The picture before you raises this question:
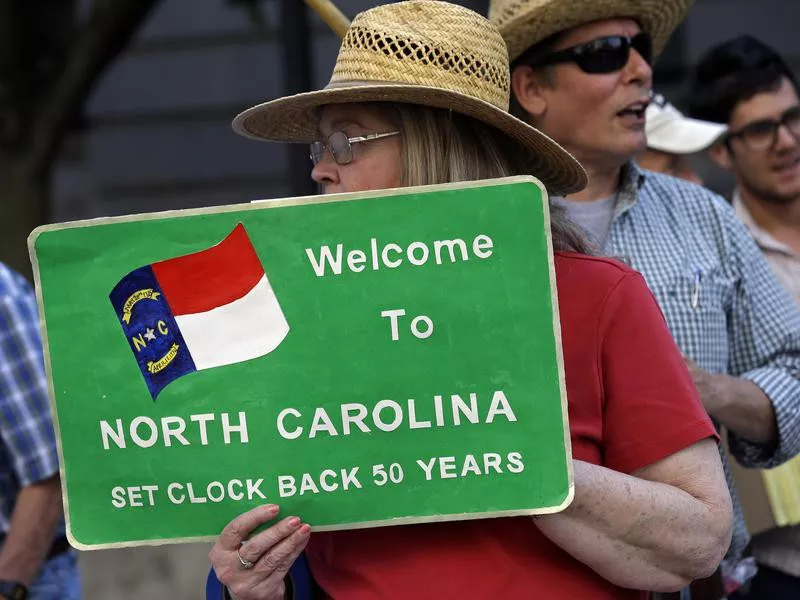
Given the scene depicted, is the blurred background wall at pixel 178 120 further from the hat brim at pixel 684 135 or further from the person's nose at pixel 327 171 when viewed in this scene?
the person's nose at pixel 327 171

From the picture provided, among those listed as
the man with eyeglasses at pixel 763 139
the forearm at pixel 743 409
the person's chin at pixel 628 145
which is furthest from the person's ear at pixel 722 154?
the forearm at pixel 743 409

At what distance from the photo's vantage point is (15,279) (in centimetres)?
352

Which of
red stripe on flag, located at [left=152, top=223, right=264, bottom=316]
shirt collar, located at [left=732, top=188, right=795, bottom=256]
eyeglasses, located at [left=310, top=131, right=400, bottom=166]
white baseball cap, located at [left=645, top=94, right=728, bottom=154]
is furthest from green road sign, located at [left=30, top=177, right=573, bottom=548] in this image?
white baseball cap, located at [left=645, top=94, right=728, bottom=154]

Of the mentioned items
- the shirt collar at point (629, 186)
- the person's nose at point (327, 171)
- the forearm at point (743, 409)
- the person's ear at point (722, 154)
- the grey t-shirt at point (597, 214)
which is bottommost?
the person's ear at point (722, 154)

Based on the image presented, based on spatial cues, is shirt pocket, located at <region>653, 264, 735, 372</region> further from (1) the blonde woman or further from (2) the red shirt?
(2) the red shirt

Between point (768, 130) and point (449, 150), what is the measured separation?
2.38 m

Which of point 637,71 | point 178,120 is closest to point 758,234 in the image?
point 637,71

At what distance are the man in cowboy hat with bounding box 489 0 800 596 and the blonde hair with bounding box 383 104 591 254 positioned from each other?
90 cm

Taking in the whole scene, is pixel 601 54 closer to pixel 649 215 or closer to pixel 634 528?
pixel 649 215

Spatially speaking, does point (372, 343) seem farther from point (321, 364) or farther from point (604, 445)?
point (604, 445)

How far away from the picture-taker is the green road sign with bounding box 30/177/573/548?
1992mm

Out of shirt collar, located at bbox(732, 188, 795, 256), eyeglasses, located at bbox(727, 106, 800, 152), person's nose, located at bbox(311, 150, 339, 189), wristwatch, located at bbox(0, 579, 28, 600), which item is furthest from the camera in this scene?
eyeglasses, located at bbox(727, 106, 800, 152)

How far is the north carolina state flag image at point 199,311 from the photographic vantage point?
2.02 metres

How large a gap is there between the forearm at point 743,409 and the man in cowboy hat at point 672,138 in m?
1.54
